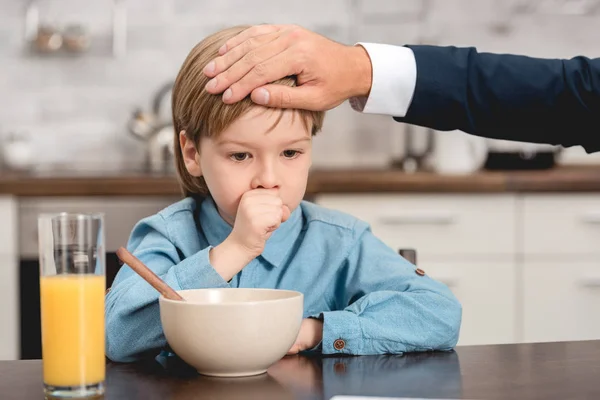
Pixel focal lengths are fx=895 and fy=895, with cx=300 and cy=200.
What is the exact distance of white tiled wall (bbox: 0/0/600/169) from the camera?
11.7 ft

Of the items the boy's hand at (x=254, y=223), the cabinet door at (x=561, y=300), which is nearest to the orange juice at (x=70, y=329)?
the boy's hand at (x=254, y=223)

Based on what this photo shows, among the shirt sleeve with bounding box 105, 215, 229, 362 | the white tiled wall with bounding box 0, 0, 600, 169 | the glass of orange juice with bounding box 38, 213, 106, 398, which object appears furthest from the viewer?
the white tiled wall with bounding box 0, 0, 600, 169

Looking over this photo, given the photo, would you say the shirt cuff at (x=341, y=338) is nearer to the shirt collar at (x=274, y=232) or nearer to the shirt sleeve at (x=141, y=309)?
the shirt sleeve at (x=141, y=309)

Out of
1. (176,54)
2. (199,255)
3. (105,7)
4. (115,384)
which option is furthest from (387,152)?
(115,384)

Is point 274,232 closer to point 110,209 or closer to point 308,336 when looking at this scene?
point 308,336

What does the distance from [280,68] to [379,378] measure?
48cm

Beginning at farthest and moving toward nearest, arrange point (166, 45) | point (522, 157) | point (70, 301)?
1. point (166, 45)
2. point (522, 157)
3. point (70, 301)

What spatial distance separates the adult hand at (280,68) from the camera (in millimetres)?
1268

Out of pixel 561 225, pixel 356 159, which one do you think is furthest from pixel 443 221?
pixel 356 159

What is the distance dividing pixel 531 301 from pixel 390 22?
132 centimetres

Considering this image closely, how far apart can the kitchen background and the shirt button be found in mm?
1716

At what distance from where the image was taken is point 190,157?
1.47 m

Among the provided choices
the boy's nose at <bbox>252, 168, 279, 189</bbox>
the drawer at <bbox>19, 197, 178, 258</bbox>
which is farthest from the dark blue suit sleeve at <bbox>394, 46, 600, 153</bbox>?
the drawer at <bbox>19, 197, 178, 258</bbox>

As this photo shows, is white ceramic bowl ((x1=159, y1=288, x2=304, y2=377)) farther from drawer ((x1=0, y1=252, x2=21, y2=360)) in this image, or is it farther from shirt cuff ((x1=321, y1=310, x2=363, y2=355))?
drawer ((x1=0, y1=252, x2=21, y2=360))
